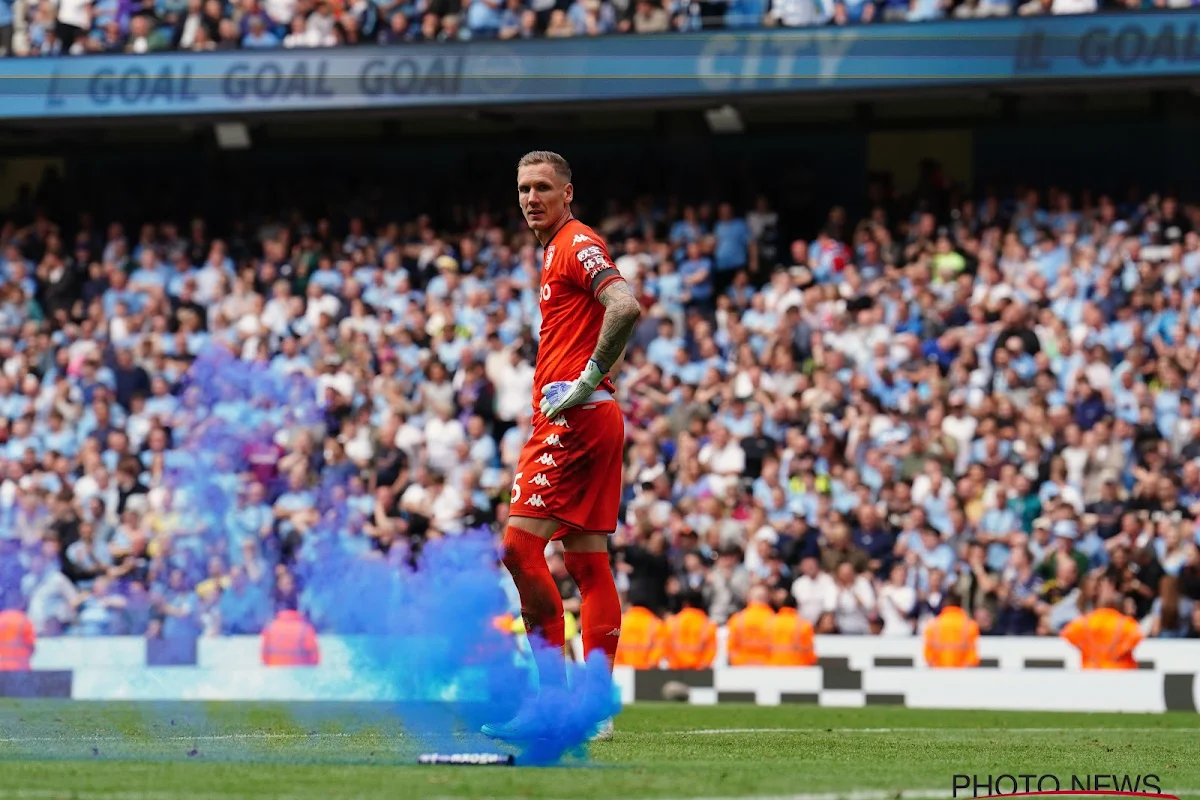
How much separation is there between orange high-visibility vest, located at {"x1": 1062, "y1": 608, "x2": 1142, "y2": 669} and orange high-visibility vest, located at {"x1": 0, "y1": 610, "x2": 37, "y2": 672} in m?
9.21

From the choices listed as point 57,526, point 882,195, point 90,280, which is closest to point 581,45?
point 882,195

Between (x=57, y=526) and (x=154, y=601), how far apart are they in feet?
7.96

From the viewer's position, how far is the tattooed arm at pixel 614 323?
8.87 m

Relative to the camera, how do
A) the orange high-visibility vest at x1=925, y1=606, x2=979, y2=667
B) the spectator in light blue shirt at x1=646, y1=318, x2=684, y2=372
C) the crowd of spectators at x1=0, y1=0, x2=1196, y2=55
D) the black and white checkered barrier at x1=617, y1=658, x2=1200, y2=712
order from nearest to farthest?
the black and white checkered barrier at x1=617, y1=658, x2=1200, y2=712, the orange high-visibility vest at x1=925, y1=606, x2=979, y2=667, the spectator in light blue shirt at x1=646, y1=318, x2=684, y2=372, the crowd of spectators at x1=0, y1=0, x2=1196, y2=55

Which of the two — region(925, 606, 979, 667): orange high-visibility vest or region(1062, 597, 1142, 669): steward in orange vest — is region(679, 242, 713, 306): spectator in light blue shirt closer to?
region(925, 606, 979, 667): orange high-visibility vest

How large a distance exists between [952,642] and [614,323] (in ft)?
32.6

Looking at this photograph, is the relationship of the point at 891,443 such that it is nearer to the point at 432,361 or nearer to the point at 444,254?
the point at 432,361

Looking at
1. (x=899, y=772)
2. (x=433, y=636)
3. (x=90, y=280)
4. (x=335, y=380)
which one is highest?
(x=90, y=280)

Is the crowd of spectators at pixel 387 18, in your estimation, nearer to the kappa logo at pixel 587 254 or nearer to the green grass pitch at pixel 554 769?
the green grass pitch at pixel 554 769

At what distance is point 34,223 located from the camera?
95.6ft

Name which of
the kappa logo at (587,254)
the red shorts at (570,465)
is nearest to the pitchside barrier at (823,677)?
the red shorts at (570,465)

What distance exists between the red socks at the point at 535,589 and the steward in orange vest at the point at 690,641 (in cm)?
943

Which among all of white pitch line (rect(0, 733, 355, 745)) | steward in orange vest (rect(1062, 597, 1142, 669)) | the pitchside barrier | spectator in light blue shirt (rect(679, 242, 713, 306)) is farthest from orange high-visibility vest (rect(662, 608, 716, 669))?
white pitch line (rect(0, 733, 355, 745))

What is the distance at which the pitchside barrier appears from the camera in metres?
16.8
